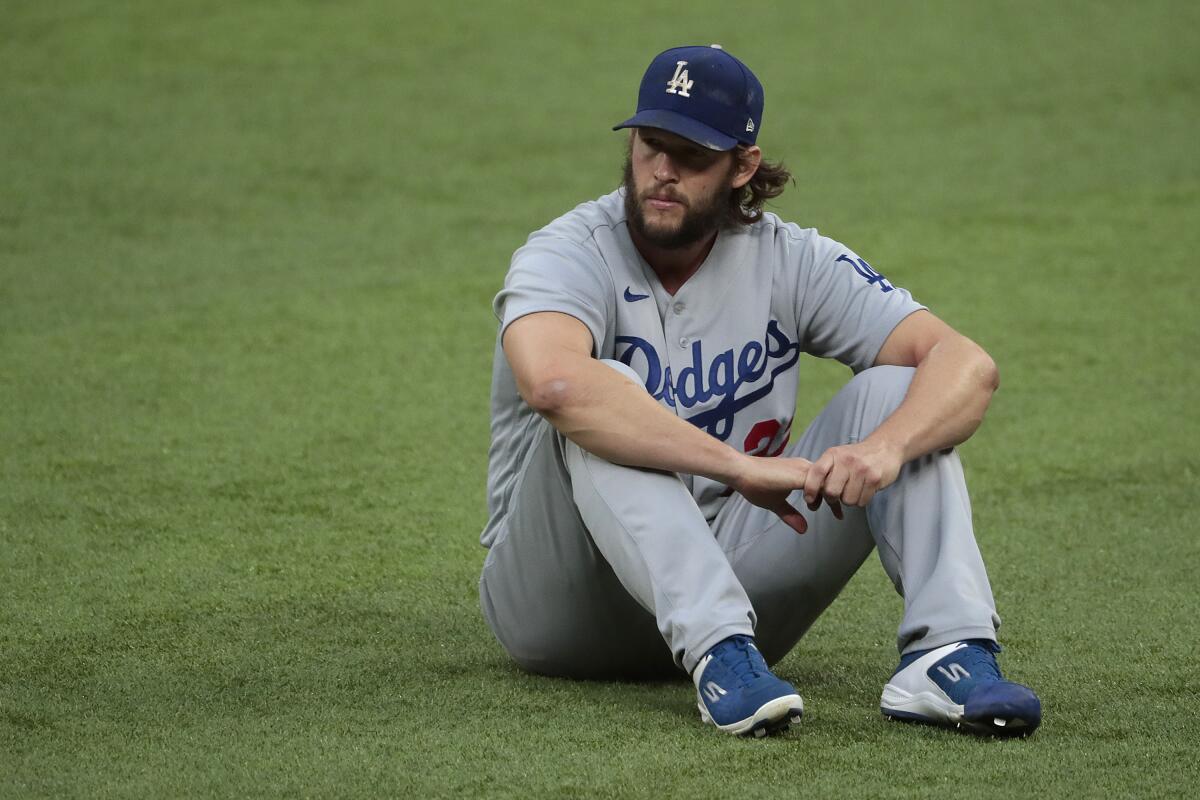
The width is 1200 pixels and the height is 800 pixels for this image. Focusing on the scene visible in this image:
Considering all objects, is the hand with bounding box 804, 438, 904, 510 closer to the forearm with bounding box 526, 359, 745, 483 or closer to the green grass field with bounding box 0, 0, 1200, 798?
the forearm with bounding box 526, 359, 745, 483

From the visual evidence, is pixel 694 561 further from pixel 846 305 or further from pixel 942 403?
pixel 846 305

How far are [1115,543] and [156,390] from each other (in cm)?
246

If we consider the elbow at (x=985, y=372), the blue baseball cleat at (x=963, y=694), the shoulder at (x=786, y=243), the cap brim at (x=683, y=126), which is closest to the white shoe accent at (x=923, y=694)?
the blue baseball cleat at (x=963, y=694)

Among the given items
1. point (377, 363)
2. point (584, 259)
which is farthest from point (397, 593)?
point (377, 363)

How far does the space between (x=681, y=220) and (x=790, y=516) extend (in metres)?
0.47

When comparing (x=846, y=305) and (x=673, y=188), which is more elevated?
(x=673, y=188)

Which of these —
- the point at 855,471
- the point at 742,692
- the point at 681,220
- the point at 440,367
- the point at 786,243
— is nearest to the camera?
the point at 742,692

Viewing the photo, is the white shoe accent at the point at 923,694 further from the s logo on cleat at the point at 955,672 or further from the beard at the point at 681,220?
the beard at the point at 681,220

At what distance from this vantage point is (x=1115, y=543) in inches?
130

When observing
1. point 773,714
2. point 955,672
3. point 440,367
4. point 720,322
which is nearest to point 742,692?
point 773,714

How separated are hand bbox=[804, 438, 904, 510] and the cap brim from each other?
49 centimetres

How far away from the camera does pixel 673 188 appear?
240cm

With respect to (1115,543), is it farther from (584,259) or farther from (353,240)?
(353,240)

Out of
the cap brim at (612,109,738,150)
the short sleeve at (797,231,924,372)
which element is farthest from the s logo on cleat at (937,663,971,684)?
the cap brim at (612,109,738,150)
